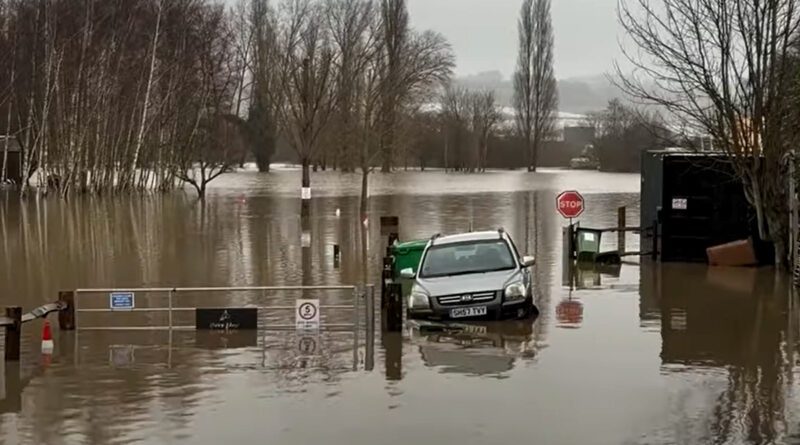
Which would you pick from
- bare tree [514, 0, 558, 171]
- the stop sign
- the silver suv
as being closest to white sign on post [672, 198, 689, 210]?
the stop sign

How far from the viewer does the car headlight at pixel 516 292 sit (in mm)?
15577

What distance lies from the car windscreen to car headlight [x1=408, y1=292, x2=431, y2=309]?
74cm

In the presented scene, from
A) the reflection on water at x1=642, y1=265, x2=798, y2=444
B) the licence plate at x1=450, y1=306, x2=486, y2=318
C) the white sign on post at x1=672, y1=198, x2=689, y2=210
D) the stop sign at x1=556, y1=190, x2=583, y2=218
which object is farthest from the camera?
the stop sign at x1=556, y1=190, x2=583, y2=218

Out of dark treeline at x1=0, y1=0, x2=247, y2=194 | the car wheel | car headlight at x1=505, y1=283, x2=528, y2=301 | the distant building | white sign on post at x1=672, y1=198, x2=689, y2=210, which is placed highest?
dark treeline at x1=0, y1=0, x2=247, y2=194

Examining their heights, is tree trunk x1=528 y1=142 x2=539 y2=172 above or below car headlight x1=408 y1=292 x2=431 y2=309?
above

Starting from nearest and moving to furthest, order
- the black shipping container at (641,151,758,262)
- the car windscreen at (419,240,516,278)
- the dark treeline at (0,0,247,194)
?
1. the car windscreen at (419,240,516,278)
2. the black shipping container at (641,151,758,262)
3. the dark treeline at (0,0,247,194)

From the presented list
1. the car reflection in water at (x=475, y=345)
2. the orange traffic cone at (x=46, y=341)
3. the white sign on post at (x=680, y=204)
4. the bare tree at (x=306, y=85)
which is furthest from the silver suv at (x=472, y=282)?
the bare tree at (x=306, y=85)

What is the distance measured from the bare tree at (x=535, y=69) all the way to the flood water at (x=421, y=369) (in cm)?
10197

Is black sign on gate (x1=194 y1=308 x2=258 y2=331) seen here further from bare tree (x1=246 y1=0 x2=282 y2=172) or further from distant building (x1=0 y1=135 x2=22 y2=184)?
distant building (x1=0 y1=135 x2=22 y2=184)

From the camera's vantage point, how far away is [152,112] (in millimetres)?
63031

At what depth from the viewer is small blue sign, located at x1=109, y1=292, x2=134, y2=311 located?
1440cm

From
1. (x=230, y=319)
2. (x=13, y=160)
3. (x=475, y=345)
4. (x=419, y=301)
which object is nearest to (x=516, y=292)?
(x=419, y=301)

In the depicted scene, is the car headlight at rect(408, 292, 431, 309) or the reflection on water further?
the car headlight at rect(408, 292, 431, 309)

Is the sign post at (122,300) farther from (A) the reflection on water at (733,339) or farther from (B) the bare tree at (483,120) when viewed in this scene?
(B) the bare tree at (483,120)
